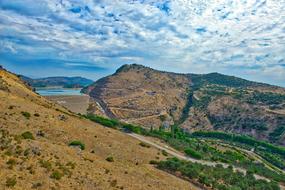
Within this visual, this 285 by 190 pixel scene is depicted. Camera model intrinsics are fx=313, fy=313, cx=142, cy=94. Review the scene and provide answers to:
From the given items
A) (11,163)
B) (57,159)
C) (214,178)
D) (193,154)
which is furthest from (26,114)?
(193,154)

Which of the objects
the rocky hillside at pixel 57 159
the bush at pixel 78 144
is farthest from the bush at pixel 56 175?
the bush at pixel 78 144

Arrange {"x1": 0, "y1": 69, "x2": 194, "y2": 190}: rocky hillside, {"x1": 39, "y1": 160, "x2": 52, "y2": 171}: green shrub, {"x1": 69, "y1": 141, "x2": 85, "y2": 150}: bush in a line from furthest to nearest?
{"x1": 69, "y1": 141, "x2": 85, "y2": 150}: bush < {"x1": 39, "y1": 160, "x2": 52, "y2": 171}: green shrub < {"x1": 0, "y1": 69, "x2": 194, "y2": 190}: rocky hillside

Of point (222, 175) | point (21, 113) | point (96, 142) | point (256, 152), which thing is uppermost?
point (21, 113)

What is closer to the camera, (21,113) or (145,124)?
(21,113)

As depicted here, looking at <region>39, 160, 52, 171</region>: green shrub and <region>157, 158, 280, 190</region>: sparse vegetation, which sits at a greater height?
<region>39, 160, 52, 171</region>: green shrub

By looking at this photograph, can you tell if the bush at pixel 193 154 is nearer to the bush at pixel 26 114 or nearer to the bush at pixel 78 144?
the bush at pixel 78 144

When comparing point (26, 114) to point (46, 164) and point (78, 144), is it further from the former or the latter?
point (46, 164)

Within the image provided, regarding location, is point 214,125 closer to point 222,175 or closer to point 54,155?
point 222,175

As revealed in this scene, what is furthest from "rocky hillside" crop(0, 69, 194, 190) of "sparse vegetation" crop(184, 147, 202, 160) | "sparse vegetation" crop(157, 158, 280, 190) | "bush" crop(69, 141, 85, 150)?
"sparse vegetation" crop(184, 147, 202, 160)

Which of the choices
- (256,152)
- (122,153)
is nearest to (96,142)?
(122,153)

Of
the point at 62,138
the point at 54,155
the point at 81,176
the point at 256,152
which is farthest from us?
the point at 256,152

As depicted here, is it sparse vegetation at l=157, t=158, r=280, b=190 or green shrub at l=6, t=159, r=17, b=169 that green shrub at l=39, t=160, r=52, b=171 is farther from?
sparse vegetation at l=157, t=158, r=280, b=190
